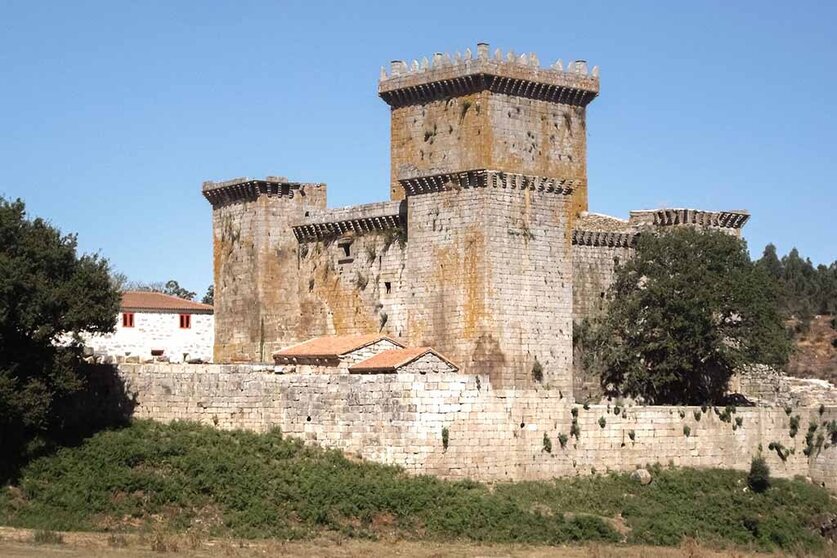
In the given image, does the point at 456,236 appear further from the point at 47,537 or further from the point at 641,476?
the point at 47,537

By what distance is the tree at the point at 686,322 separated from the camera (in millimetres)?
57875

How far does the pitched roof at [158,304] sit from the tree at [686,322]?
57.2 ft

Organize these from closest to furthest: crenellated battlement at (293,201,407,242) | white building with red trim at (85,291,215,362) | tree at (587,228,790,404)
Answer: tree at (587,228,790,404), crenellated battlement at (293,201,407,242), white building with red trim at (85,291,215,362)

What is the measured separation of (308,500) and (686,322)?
1587 centimetres

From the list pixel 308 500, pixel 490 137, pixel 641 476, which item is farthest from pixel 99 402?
pixel 641 476

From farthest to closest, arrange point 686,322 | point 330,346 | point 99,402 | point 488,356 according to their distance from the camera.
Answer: point 686,322 → point 330,346 → point 488,356 → point 99,402

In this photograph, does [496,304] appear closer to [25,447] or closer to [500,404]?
[500,404]

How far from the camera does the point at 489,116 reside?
5819 centimetres

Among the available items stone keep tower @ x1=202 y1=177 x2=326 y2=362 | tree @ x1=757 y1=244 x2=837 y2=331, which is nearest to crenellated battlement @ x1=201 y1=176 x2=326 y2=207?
stone keep tower @ x1=202 y1=177 x2=326 y2=362

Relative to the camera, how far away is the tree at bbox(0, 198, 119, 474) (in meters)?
47.6

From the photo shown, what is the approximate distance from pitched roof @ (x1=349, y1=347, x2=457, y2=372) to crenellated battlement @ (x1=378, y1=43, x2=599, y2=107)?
9.05 m

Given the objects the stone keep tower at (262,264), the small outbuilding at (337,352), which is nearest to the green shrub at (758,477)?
the small outbuilding at (337,352)

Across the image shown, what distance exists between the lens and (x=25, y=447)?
160ft

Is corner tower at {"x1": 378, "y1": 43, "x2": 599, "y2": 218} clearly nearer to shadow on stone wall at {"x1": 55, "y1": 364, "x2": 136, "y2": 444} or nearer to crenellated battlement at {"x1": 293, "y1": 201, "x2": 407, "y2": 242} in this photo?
crenellated battlement at {"x1": 293, "y1": 201, "x2": 407, "y2": 242}
